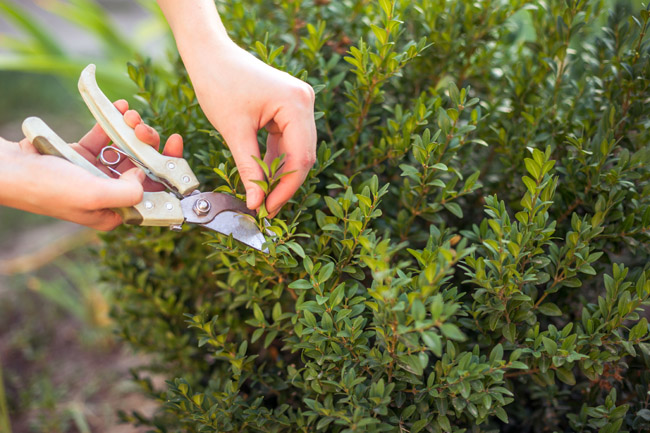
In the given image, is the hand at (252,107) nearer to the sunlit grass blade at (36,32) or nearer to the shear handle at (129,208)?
the shear handle at (129,208)

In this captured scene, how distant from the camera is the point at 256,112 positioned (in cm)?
119

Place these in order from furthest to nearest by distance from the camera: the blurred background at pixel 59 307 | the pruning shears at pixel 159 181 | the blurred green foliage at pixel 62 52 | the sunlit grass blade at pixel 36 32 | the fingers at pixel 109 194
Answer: the sunlit grass blade at pixel 36 32 < the blurred green foliage at pixel 62 52 < the blurred background at pixel 59 307 < the pruning shears at pixel 159 181 < the fingers at pixel 109 194

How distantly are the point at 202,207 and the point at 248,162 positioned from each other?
0.19m

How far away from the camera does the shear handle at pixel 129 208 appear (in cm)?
121

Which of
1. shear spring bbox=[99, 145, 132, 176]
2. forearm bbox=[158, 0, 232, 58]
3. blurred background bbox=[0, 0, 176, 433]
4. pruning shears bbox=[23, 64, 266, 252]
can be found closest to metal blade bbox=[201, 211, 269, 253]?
pruning shears bbox=[23, 64, 266, 252]

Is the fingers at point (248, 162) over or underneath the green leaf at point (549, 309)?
over

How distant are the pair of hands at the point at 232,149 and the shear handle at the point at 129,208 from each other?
35mm

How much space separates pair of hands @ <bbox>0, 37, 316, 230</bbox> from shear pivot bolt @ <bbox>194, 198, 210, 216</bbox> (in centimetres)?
14

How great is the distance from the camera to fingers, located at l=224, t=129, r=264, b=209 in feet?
3.81

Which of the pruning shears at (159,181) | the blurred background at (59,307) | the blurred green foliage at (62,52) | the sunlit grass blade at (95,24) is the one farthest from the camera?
the sunlit grass blade at (95,24)

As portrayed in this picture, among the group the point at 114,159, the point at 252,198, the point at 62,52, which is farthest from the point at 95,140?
the point at 62,52

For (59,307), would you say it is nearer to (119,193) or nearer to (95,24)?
(95,24)

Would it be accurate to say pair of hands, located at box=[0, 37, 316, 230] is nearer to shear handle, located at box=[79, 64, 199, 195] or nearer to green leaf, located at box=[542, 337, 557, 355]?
shear handle, located at box=[79, 64, 199, 195]

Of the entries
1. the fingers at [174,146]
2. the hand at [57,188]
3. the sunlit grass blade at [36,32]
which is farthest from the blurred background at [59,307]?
the hand at [57,188]
